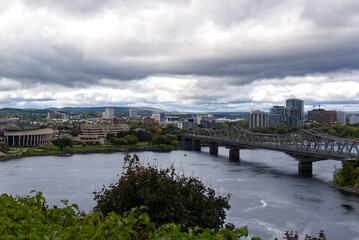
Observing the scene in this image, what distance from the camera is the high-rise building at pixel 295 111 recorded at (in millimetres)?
130500

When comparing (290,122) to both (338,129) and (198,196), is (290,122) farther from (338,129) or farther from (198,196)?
(198,196)

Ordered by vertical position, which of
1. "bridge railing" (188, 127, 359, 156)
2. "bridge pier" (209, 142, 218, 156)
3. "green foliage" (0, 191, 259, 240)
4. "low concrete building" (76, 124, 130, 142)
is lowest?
"bridge pier" (209, 142, 218, 156)

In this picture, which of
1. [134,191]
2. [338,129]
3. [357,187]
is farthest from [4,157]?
[338,129]

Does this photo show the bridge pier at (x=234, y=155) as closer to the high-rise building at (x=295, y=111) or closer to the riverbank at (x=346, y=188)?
the riverbank at (x=346, y=188)

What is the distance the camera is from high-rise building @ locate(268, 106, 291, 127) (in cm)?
12900

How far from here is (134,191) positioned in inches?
341

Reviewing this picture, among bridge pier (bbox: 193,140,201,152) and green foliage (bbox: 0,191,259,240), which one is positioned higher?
green foliage (bbox: 0,191,259,240)

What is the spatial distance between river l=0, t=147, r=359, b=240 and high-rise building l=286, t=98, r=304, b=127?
89405mm

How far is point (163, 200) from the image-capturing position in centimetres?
800

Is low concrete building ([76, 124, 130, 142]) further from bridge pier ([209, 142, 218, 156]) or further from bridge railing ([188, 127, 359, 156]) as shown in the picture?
bridge pier ([209, 142, 218, 156])

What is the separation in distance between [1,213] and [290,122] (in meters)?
133

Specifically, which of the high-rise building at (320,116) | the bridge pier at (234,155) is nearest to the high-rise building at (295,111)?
the high-rise building at (320,116)

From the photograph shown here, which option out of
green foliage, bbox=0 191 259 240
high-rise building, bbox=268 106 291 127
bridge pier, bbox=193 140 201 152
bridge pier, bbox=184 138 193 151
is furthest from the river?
high-rise building, bbox=268 106 291 127

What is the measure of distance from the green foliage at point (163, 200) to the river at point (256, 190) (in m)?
5.23
